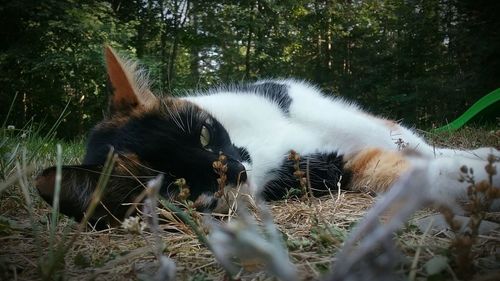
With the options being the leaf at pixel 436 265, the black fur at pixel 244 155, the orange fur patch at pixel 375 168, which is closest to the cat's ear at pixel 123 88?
the black fur at pixel 244 155

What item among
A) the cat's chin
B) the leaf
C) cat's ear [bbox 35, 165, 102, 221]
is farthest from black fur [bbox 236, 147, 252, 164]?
the leaf

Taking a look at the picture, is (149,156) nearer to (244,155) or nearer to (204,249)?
(244,155)

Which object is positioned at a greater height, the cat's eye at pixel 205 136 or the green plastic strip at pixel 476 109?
the green plastic strip at pixel 476 109

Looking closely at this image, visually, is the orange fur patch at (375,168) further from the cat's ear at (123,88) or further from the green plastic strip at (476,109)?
the green plastic strip at (476,109)

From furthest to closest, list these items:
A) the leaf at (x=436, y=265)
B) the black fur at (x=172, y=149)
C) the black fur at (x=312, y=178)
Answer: the black fur at (x=312, y=178)
the black fur at (x=172, y=149)
the leaf at (x=436, y=265)

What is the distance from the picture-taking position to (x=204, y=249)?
116 centimetres

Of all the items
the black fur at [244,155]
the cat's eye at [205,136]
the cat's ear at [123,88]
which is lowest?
the black fur at [244,155]

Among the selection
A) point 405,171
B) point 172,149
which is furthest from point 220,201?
point 405,171

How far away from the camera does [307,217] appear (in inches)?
57.2

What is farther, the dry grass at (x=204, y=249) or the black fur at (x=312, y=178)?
the black fur at (x=312, y=178)

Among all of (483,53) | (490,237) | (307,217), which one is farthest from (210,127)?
(483,53)

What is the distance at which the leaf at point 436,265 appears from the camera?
0.79 m

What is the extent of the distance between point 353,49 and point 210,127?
11.0 m

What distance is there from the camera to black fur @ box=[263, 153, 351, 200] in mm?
1957
